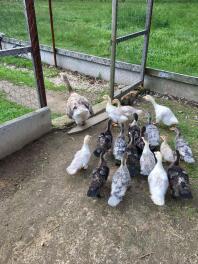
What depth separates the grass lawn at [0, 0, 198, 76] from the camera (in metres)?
5.96

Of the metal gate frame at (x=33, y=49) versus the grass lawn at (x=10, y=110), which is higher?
the metal gate frame at (x=33, y=49)

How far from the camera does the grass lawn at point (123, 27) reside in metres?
5.96

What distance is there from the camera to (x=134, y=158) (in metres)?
3.42

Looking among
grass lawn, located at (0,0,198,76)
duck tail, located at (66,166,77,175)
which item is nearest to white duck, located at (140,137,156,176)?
duck tail, located at (66,166,77,175)

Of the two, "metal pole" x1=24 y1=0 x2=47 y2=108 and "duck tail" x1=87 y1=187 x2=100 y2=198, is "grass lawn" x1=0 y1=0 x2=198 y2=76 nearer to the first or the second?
"metal pole" x1=24 y1=0 x2=47 y2=108

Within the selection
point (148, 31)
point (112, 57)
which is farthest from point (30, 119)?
point (148, 31)

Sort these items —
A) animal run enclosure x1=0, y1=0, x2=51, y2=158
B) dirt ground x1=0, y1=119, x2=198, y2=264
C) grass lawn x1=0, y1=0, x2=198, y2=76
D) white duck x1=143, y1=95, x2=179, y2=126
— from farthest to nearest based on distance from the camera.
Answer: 1. grass lawn x1=0, y1=0, x2=198, y2=76
2. white duck x1=143, y1=95, x2=179, y2=126
3. animal run enclosure x1=0, y1=0, x2=51, y2=158
4. dirt ground x1=0, y1=119, x2=198, y2=264

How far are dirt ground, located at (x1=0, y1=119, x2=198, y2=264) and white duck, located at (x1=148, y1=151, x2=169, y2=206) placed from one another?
0.63 ft

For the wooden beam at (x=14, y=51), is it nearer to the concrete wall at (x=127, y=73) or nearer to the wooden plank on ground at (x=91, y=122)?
the wooden plank on ground at (x=91, y=122)

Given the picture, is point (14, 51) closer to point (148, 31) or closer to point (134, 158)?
point (134, 158)

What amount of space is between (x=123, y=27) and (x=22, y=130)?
10.2 ft

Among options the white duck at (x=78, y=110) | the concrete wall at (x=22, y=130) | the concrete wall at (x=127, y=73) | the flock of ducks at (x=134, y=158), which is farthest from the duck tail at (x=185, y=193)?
the concrete wall at (x=127, y=73)

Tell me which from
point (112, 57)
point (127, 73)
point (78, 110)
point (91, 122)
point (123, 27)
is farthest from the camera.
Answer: point (127, 73)

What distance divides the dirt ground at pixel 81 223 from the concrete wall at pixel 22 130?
0.28m
